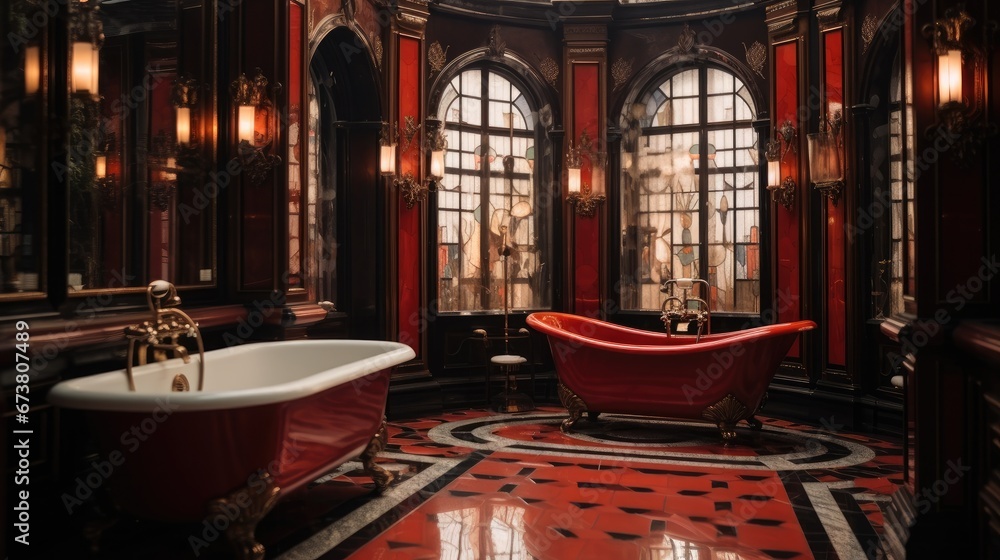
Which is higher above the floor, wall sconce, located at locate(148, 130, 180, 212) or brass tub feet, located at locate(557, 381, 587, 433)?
wall sconce, located at locate(148, 130, 180, 212)

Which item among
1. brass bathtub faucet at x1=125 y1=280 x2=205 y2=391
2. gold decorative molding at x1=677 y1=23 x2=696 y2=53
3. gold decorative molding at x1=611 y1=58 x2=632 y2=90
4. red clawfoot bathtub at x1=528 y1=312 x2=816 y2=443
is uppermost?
gold decorative molding at x1=677 y1=23 x2=696 y2=53

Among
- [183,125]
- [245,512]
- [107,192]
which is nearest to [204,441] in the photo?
[245,512]

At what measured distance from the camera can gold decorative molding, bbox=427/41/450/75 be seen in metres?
7.25

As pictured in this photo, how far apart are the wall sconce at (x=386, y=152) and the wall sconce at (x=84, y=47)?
10.2ft

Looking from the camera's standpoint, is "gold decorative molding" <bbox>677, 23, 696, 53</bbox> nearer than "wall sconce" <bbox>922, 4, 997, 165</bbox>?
No

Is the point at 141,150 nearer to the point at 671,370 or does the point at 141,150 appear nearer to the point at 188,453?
the point at 188,453

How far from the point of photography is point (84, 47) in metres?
3.44

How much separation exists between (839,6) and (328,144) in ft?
13.1

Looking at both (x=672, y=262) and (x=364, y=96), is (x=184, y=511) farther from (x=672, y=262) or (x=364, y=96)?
(x=672, y=262)

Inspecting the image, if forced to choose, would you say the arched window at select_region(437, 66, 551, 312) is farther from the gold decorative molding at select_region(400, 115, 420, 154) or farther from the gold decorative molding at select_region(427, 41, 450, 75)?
the gold decorative molding at select_region(400, 115, 420, 154)

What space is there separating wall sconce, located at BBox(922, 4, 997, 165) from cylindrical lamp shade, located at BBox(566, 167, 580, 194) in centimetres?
469

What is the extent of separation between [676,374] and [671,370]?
0.14 feet

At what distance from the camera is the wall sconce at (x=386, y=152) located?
6.59 m

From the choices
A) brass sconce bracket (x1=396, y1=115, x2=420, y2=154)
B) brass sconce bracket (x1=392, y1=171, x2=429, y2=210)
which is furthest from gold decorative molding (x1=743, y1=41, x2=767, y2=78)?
brass sconce bracket (x1=392, y1=171, x2=429, y2=210)
